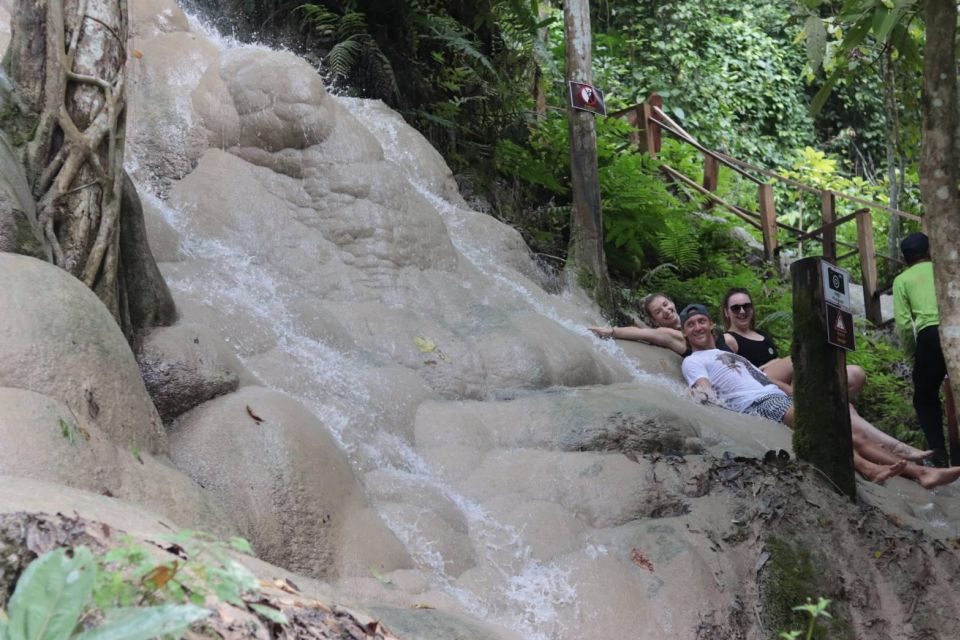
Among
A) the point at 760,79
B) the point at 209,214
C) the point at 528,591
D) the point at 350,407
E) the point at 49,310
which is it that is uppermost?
the point at 49,310

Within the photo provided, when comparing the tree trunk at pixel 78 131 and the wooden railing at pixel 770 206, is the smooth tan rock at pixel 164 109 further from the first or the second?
the wooden railing at pixel 770 206

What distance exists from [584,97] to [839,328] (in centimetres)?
413

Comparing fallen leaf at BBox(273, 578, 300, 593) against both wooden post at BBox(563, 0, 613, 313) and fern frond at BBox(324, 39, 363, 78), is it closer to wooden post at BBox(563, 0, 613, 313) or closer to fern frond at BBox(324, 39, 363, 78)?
wooden post at BBox(563, 0, 613, 313)

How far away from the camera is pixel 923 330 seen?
6.67 m

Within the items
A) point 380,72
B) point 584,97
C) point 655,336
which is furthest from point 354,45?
point 655,336

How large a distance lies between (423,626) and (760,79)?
17.1m

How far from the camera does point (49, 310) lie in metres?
3.47

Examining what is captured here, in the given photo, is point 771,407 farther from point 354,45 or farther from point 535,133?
point 535,133

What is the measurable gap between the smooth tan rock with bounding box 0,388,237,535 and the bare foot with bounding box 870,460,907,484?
3.94m

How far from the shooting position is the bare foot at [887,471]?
5884mm

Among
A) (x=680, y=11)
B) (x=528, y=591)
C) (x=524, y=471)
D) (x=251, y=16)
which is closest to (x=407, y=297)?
(x=524, y=471)

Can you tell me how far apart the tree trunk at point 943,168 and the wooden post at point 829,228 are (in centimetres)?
581

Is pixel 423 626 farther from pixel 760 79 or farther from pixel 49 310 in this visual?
pixel 760 79

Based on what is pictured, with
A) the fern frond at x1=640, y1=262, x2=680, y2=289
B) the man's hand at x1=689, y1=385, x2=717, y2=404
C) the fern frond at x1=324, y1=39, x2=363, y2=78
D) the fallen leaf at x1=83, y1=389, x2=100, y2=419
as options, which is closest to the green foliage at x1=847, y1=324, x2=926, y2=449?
the fern frond at x1=640, y1=262, x2=680, y2=289
